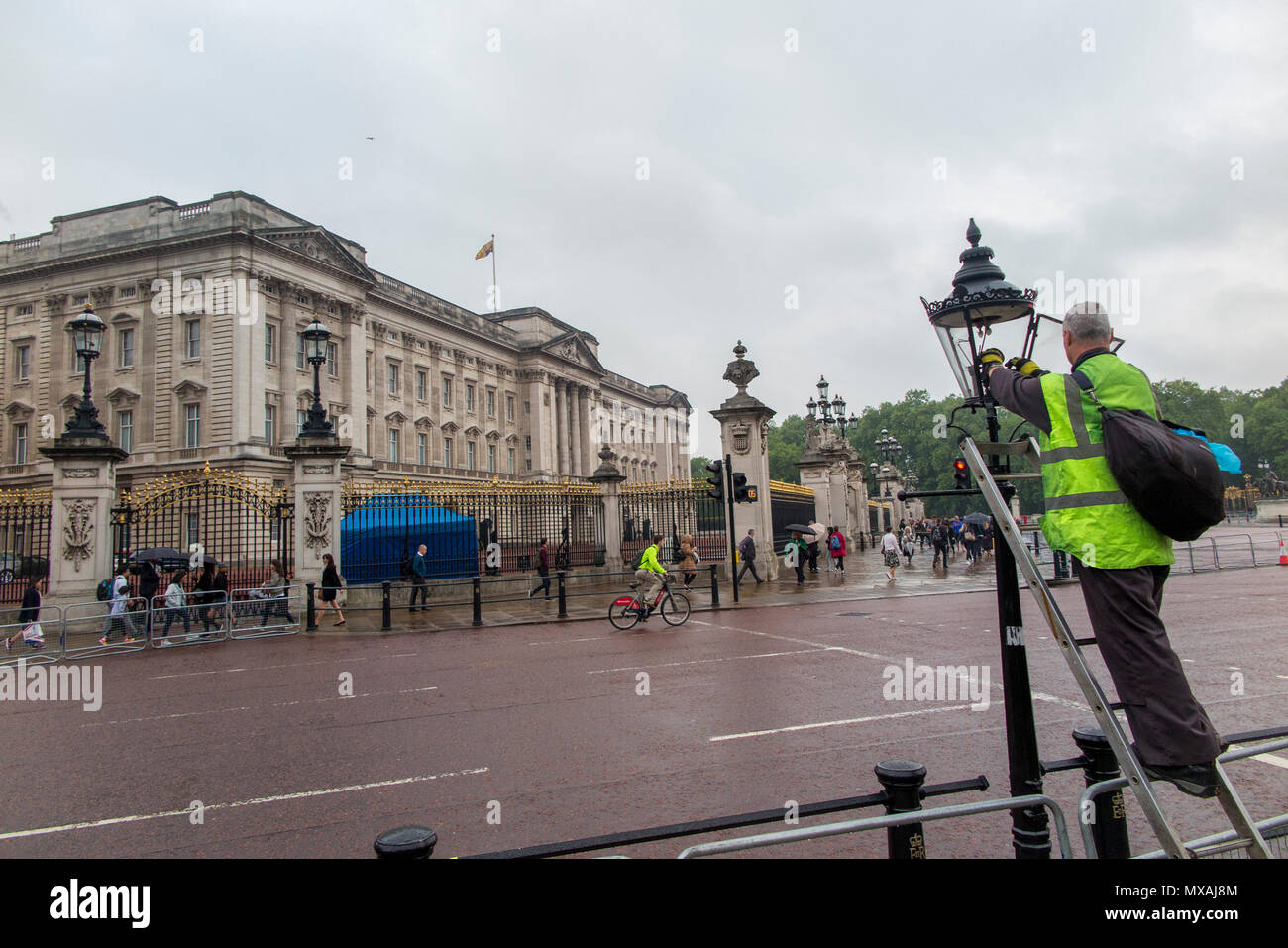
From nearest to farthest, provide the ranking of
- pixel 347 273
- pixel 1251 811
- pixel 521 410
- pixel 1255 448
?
pixel 1251 811, pixel 347 273, pixel 521 410, pixel 1255 448

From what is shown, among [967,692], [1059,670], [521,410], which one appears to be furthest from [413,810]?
[521,410]

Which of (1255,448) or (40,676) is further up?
(1255,448)

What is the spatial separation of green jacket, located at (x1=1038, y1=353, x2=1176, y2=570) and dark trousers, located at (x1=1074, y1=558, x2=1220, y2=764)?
75 millimetres

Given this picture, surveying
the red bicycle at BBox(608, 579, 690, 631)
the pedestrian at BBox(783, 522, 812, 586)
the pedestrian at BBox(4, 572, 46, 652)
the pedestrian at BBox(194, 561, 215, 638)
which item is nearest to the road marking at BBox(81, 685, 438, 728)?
the red bicycle at BBox(608, 579, 690, 631)

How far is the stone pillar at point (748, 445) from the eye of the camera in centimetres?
2259

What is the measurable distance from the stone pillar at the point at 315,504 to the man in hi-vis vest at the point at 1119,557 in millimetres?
17435

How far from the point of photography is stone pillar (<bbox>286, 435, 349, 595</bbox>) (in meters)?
17.8

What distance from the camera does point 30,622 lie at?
13.2 m

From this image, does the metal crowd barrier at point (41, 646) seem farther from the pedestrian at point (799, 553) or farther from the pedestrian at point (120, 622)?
the pedestrian at point (799, 553)

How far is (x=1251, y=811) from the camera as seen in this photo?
4.47 metres

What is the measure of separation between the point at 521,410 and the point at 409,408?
1620 centimetres

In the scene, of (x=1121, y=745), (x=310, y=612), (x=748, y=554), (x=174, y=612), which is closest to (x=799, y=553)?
(x=748, y=554)

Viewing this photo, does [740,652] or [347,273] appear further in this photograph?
[347,273]
